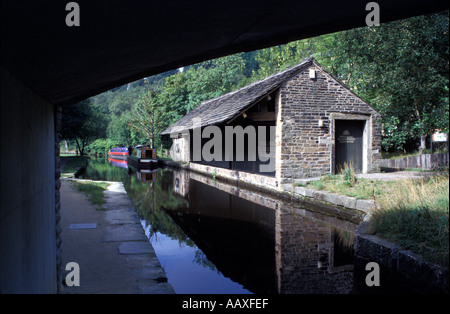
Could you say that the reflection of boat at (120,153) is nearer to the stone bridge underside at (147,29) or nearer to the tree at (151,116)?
the tree at (151,116)

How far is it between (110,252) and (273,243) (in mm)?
3196

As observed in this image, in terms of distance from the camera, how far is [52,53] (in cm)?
199

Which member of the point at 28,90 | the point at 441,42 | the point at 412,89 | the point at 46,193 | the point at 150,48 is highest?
the point at 441,42

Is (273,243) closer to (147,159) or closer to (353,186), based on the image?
(353,186)

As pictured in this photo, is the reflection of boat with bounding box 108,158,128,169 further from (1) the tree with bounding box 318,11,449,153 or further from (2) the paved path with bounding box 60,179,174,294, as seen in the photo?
(2) the paved path with bounding box 60,179,174,294

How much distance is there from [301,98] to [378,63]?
3.40m

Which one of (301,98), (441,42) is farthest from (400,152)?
(441,42)

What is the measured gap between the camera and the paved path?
164 inches

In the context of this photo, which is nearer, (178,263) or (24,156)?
(24,156)

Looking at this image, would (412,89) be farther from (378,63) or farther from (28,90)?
(28,90)

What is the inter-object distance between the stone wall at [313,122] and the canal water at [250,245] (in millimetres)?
2780

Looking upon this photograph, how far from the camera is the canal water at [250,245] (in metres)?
5.02

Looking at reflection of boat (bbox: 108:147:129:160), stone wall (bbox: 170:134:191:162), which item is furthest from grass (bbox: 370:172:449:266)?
reflection of boat (bbox: 108:147:129:160)

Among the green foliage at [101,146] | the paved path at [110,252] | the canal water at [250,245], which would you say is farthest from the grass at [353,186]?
the green foliage at [101,146]
